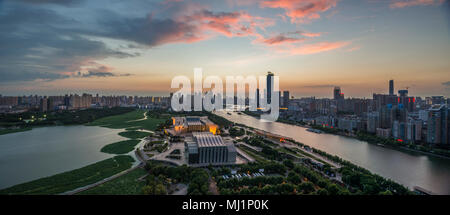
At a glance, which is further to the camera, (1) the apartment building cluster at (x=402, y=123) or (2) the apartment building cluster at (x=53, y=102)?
(2) the apartment building cluster at (x=53, y=102)

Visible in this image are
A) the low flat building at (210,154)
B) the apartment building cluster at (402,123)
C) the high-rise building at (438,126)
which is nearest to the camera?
the low flat building at (210,154)

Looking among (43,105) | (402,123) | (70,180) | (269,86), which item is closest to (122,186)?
(70,180)

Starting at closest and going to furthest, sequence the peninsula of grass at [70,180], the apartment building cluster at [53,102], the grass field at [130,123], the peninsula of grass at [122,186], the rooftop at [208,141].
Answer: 1. the peninsula of grass at [122,186]
2. the peninsula of grass at [70,180]
3. the rooftop at [208,141]
4. the grass field at [130,123]
5. the apartment building cluster at [53,102]

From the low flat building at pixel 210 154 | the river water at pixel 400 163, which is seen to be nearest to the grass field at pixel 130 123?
the low flat building at pixel 210 154

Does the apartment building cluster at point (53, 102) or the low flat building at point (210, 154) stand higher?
the apartment building cluster at point (53, 102)

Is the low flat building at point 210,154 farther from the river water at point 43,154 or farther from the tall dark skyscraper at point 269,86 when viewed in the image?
the tall dark skyscraper at point 269,86
